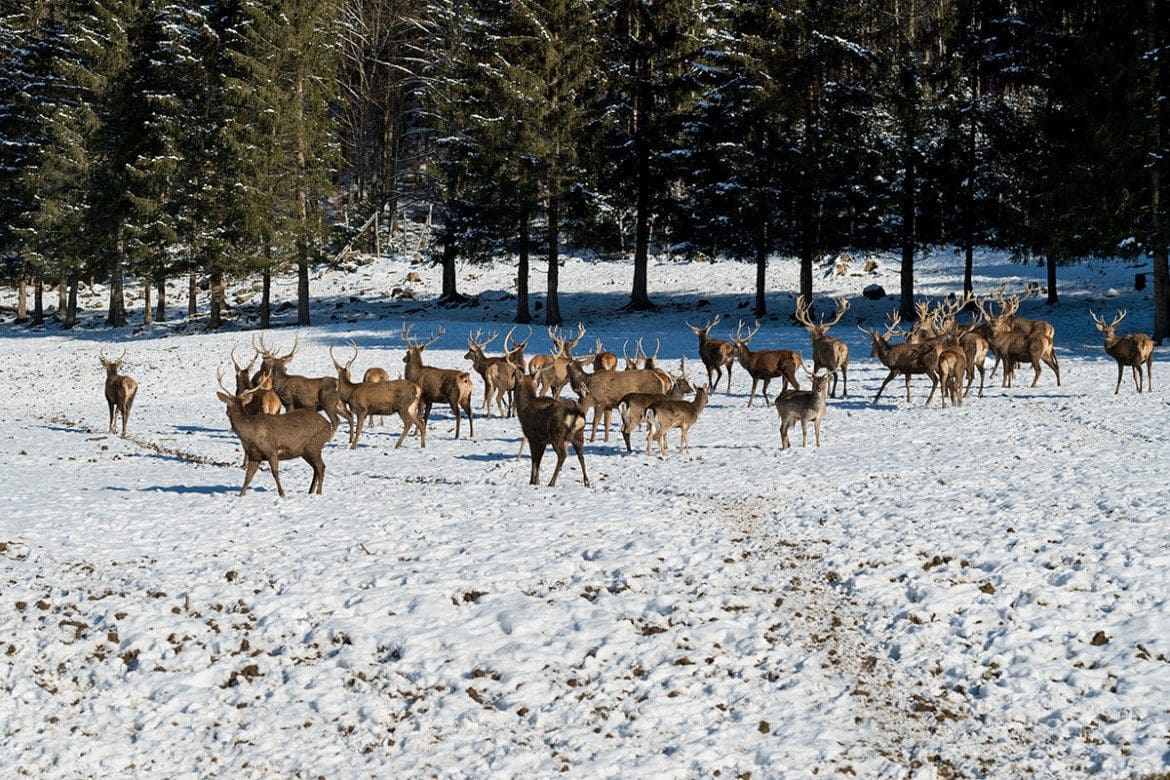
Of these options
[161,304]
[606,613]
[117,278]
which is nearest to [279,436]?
[606,613]

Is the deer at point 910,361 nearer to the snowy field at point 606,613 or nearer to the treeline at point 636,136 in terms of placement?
the snowy field at point 606,613

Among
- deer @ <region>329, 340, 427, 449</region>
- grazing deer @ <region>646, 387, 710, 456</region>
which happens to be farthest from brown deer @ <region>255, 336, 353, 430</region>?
grazing deer @ <region>646, 387, 710, 456</region>

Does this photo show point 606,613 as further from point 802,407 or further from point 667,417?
point 802,407

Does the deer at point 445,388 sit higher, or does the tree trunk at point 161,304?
the tree trunk at point 161,304

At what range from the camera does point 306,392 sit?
2077 centimetres

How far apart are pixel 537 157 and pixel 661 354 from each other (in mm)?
13274

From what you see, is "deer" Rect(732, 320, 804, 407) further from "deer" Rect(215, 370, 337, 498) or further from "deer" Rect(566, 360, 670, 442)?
"deer" Rect(215, 370, 337, 498)

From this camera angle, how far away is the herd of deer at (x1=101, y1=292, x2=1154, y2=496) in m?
14.8

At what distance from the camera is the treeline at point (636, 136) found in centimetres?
3547

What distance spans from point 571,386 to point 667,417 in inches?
124

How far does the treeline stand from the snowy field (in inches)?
849

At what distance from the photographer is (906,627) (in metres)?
9.55

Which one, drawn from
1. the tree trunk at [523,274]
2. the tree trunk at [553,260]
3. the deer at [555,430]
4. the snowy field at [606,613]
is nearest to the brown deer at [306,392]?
the snowy field at [606,613]

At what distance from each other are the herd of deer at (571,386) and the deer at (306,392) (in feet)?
0.09
